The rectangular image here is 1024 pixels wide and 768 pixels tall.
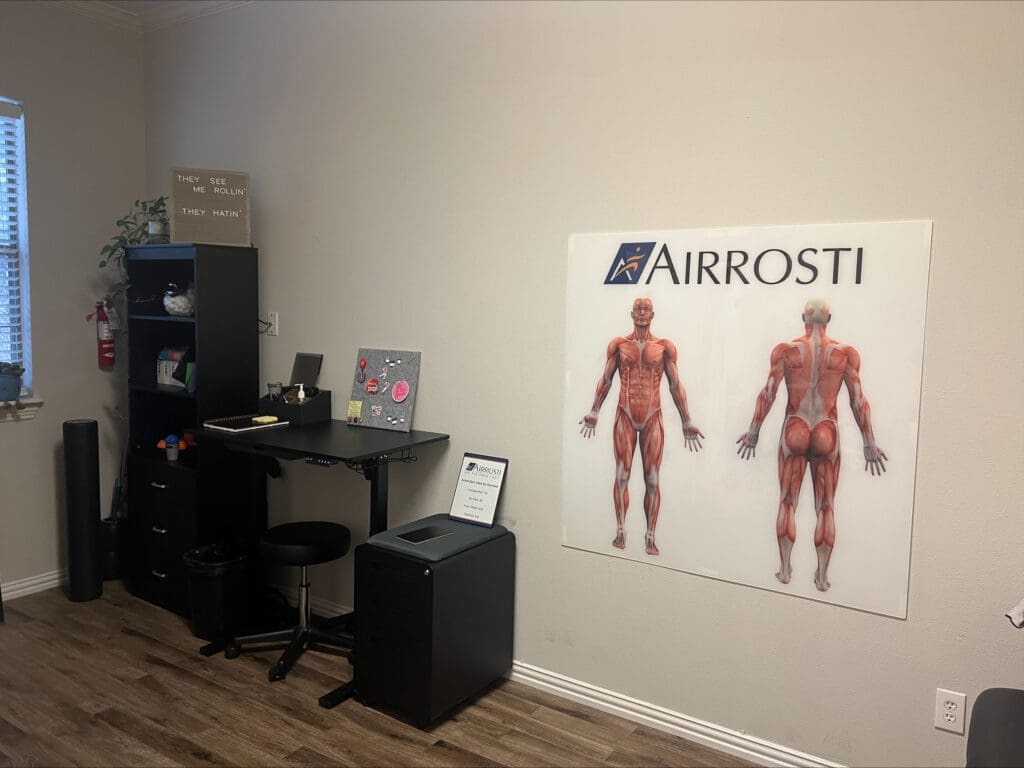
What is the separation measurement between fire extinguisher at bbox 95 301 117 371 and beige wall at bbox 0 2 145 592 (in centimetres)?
6

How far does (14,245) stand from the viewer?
3.61m

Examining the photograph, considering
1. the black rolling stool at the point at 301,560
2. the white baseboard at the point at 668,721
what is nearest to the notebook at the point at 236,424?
the black rolling stool at the point at 301,560

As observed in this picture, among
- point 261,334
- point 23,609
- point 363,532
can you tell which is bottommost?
point 23,609

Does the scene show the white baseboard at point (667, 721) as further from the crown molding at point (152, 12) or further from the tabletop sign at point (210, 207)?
the crown molding at point (152, 12)

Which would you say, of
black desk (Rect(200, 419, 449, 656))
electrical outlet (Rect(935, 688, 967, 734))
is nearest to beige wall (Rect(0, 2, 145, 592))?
black desk (Rect(200, 419, 449, 656))

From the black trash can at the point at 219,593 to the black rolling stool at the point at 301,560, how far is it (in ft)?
0.39

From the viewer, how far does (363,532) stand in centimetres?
338

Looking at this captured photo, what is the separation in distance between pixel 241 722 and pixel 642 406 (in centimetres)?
173

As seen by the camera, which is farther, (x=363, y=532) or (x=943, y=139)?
(x=363, y=532)

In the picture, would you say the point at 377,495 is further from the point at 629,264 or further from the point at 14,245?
the point at 14,245

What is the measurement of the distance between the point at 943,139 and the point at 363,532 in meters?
2.61

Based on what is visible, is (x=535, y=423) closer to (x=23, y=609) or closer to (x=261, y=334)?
(x=261, y=334)

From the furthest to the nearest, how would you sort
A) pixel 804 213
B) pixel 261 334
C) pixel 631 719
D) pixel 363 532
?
pixel 261 334, pixel 363 532, pixel 631 719, pixel 804 213

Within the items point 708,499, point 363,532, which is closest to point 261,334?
point 363,532
